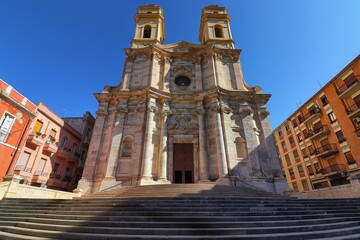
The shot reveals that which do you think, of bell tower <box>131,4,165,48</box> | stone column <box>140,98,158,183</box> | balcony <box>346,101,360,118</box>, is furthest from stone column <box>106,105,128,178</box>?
A: balcony <box>346,101,360,118</box>

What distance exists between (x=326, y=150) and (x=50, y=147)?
95.2ft

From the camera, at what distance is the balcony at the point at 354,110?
17.6m

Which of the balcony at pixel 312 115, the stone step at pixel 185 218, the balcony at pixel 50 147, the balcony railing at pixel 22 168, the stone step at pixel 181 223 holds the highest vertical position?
the balcony at pixel 312 115

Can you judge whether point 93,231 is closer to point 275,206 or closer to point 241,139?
point 275,206

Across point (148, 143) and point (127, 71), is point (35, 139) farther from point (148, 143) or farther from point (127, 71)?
point (127, 71)

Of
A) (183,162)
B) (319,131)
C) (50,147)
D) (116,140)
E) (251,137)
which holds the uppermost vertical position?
(319,131)

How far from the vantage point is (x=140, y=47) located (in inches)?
800

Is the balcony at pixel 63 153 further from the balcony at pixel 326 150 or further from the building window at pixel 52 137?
the balcony at pixel 326 150

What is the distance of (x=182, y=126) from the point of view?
15992 mm

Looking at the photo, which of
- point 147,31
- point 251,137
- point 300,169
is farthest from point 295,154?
point 147,31

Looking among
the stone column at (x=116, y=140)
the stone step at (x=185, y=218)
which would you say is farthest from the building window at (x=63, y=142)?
the stone step at (x=185, y=218)

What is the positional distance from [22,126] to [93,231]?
13.2m

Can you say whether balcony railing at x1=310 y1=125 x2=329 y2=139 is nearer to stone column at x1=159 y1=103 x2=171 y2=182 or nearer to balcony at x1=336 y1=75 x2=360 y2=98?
balcony at x1=336 y1=75 x2=360 y2=98

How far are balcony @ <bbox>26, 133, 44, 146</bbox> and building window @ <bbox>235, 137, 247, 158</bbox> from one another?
16.4m
